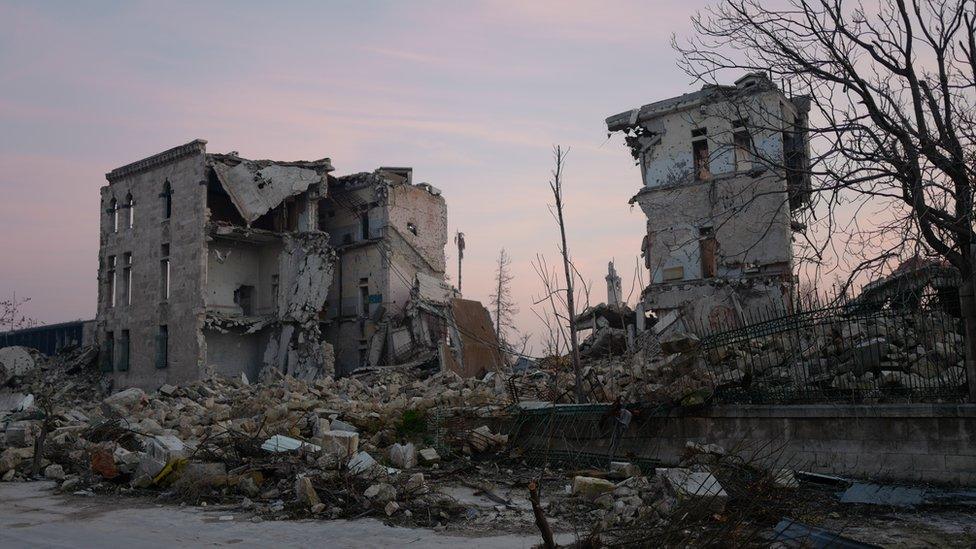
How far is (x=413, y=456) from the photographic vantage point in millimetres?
10695

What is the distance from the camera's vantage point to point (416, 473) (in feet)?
30.3

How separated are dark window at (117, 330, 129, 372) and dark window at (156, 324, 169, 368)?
2.43 meters

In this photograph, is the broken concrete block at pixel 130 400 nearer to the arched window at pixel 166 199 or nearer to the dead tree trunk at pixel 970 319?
the arched window at pixel 166 199

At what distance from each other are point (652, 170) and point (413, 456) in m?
18.9

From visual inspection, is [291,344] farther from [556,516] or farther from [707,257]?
[556,516]

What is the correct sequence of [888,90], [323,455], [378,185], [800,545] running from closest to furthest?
[800,545] → [888,90] → [323,455] → [378,185]

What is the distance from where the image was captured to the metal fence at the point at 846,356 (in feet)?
29.2

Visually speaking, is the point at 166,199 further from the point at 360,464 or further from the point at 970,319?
the point at 970,319

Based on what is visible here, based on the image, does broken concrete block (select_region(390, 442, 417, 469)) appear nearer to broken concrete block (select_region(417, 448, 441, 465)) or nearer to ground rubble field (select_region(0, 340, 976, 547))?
ground rubble field (select_region(0, 340, 976, 547))

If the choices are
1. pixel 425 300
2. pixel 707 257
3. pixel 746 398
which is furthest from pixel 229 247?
pixel 746 398

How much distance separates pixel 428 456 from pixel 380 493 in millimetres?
2853

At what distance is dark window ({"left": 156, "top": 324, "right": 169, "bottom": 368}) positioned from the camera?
29.2 meters

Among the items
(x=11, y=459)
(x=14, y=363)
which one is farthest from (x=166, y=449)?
(x=14, y=363)

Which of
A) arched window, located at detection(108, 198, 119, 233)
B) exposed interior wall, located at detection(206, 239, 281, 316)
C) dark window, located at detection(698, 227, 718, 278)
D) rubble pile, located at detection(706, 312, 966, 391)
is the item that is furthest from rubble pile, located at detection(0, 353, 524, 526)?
arched window, located at detection(108, 198, 119, 233)
